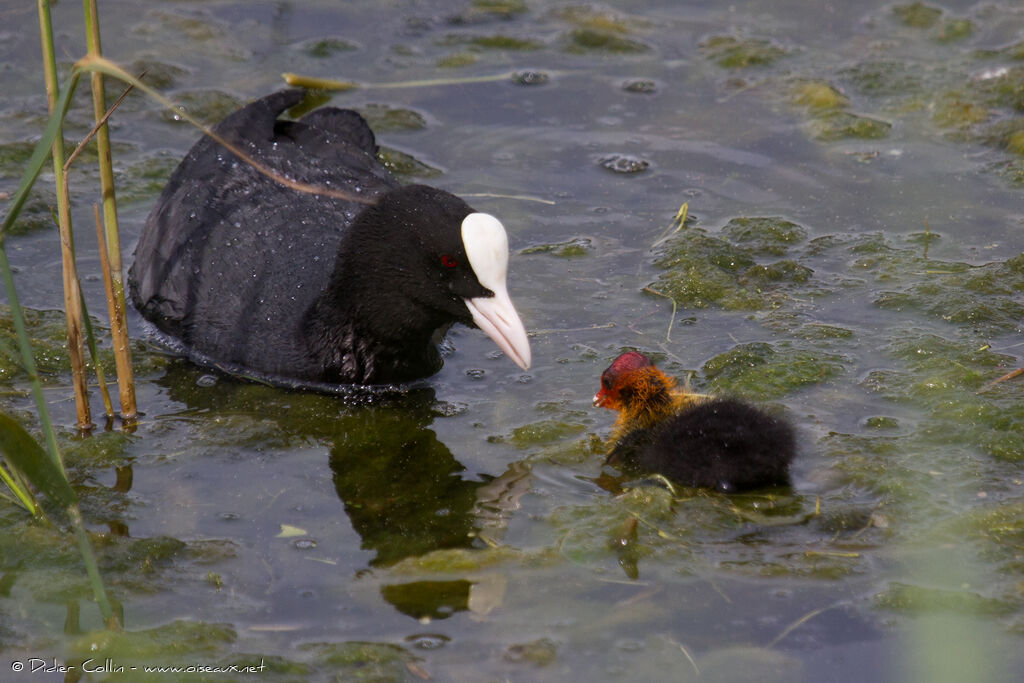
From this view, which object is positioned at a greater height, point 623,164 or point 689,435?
point 623,164

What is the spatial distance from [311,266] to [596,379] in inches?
42.1

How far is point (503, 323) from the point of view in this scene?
13.0ft

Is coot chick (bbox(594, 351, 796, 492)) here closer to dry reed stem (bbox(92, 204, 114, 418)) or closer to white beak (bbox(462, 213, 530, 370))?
white beak (bbox(462, 213, 530, 370))

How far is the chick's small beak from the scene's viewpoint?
3908 millimetres

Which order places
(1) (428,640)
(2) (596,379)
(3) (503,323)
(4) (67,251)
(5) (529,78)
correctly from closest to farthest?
1. (1) (428,640)
2. (4) (67,251)
3. (3) (503,323)
4. (2) (596,379)
5. (5) (529,78)

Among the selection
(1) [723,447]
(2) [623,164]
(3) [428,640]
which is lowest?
(3) [428,640]

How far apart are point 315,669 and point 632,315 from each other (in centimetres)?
214

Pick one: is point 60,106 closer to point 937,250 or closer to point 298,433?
point 298,433

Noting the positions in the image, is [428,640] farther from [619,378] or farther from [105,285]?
[105,285]

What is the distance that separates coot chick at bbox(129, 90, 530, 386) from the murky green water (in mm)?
160

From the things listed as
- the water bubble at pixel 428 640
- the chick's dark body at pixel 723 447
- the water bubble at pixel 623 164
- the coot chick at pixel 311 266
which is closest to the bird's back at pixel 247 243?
the coot chick at pixel 311 266

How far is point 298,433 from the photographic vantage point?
4.16 metres

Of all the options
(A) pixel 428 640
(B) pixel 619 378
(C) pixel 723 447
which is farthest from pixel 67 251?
(C) pixel 723 447

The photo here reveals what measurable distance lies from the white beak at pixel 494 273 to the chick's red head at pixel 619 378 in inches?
10.0
